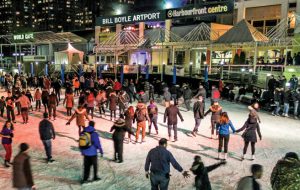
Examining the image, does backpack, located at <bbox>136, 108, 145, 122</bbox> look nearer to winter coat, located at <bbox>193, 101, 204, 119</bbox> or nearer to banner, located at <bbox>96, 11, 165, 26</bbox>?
winter coat, located at <bbox>193, 101, 204, 119</bbox>

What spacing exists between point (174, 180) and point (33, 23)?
180m

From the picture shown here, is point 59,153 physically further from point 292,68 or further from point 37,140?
point 292,68

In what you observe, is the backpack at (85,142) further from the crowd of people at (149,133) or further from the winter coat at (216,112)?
the winter coat at (216,112)

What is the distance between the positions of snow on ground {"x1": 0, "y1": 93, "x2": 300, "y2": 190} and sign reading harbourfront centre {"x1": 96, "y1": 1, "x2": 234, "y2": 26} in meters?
13.0

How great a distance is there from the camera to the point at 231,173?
9.33m

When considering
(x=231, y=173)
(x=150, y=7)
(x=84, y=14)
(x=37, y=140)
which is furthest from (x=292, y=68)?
(x=84, y=14)

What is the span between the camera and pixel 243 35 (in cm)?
2477

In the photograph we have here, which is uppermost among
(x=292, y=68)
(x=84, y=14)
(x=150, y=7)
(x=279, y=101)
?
(x=84, y=14)

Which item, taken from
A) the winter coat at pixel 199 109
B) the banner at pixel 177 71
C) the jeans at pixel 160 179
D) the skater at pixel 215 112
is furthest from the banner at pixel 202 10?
the jeans at pixel 160 179

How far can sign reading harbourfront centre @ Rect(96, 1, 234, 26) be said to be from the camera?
27.0m

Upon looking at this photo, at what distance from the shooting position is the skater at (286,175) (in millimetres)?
4020

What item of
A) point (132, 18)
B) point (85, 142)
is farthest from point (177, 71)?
point (85, 142)

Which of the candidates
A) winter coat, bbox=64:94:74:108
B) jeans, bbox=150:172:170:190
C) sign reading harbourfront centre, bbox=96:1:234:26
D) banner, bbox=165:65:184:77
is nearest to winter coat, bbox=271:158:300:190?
jeans, bbox=150:172:170:190

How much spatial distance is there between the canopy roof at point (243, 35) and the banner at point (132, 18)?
805 centimetres
